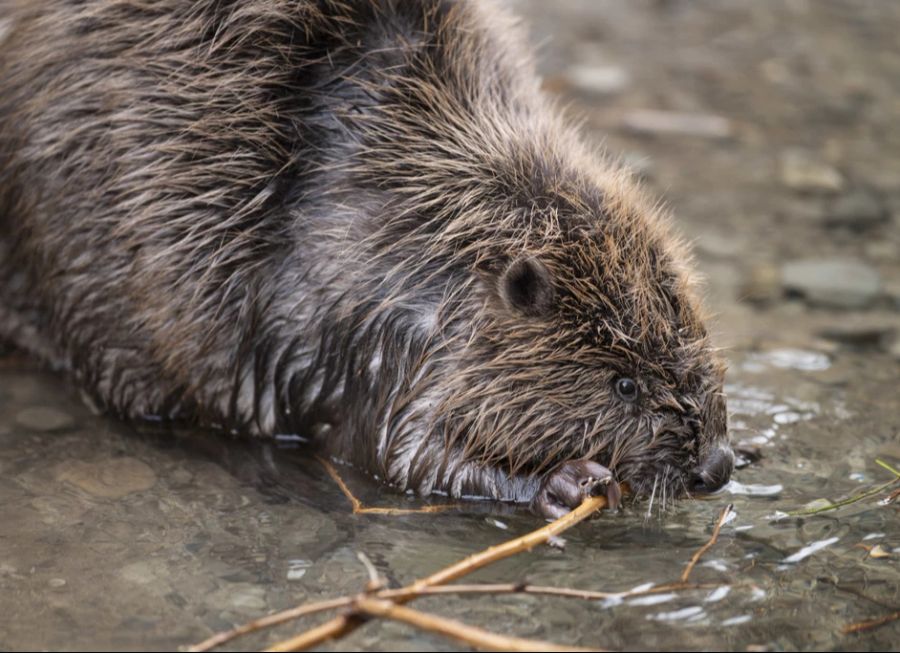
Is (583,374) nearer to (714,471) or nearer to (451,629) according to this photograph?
(714,471)

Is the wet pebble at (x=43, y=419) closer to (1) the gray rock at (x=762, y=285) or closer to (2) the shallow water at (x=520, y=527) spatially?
(2) the shallow water at (x=520, y=527)

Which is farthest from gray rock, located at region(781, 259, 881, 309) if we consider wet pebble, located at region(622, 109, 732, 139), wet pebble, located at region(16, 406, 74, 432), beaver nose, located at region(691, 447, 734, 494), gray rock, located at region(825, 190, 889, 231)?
wet pebble, located at region(16, 406, 74, 432)

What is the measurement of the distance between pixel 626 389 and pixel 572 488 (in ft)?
1.04

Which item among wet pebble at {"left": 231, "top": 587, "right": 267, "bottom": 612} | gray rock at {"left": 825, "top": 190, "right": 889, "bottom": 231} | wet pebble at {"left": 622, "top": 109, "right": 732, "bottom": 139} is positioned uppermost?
wet pebble at {"left": 622, "top": 109, "right": 732, "bottom": 139}

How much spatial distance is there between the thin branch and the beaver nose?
3.10 ft

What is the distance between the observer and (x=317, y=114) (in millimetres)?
3689

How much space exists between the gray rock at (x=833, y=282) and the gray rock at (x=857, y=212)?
394 millimetres

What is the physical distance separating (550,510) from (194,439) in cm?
116

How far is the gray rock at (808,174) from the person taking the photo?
5.67 m

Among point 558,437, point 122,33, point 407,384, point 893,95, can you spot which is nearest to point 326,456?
point 407,384

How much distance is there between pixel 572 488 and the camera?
3262 millimetres

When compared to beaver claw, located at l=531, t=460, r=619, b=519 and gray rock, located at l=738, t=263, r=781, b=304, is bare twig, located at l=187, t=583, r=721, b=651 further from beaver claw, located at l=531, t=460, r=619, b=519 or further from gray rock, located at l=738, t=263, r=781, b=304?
gray rock, located at l=738, t=263, r=781, b=304

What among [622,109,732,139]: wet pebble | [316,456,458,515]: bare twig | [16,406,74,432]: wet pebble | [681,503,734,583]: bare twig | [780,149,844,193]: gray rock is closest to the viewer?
[681,503,734,583]: bare twig

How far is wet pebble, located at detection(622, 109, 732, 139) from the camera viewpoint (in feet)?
20.1
